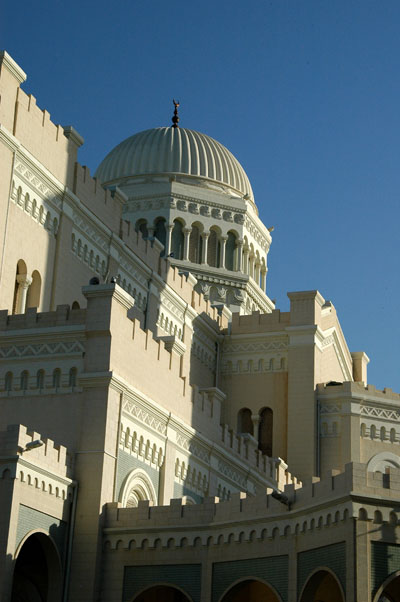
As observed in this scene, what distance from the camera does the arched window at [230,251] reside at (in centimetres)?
5731

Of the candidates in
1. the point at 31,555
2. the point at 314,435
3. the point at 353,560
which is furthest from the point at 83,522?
the point at 314,435

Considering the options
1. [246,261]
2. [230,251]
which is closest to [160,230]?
[230,251]

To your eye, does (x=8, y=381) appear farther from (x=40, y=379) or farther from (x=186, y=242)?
(x=186, y=242)

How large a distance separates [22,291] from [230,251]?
78.9ft

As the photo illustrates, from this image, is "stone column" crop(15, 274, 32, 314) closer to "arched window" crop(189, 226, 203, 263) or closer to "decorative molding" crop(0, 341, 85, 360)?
"decorative molding" crop(0, 341, 85, 360)

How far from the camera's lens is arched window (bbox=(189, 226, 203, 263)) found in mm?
56531

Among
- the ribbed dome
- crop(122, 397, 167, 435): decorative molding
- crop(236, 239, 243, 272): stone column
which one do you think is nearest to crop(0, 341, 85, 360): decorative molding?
crop(122, 397, 167, 435): decorative molding

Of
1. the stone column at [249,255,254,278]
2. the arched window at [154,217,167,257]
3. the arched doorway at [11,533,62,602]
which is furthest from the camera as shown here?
the stone column at [249,255,254,278]

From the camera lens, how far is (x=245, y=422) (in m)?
46.7

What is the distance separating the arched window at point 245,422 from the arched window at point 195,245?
12.0m

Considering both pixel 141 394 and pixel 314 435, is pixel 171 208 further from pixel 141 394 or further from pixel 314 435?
pixel 141 394

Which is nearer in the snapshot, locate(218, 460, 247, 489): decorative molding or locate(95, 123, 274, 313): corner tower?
locate(218, 460, 247, 489): decorative molding

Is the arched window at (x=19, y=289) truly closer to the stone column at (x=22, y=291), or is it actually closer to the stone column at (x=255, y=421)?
the stone column at (x=22, y=291)

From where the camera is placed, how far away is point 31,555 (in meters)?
28.7
